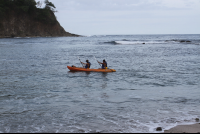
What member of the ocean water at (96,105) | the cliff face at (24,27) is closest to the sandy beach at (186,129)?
the ocean water at (96,105)

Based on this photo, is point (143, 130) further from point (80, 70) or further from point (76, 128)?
point (80, 70)

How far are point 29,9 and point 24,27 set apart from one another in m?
11.5

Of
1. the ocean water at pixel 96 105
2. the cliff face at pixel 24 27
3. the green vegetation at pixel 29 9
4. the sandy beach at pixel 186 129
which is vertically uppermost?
the green vegetation at pixel 29 9

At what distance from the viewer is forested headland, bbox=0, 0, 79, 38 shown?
9381 centimetres

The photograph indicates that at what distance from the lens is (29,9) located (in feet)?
343

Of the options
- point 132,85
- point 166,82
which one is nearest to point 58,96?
point 132,85

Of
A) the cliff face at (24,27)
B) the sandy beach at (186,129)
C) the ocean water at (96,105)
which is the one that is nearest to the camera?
the sandy beach at (186,129)

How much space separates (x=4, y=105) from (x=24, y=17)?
10083 cm

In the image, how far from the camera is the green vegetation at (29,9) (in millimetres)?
96188

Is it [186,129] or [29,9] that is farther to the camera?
[29,9]

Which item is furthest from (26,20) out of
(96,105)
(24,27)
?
(96,105)

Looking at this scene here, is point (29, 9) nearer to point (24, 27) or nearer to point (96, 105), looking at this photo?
point (24, 27)

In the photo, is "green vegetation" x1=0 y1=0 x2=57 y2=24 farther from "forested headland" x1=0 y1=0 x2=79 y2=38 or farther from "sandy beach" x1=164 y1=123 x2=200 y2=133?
"sandy beach" x1=164 y1=123 x2=200 y2=133

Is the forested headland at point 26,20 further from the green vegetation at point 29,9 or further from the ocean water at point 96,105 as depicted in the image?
the ocean water at point 96,105
